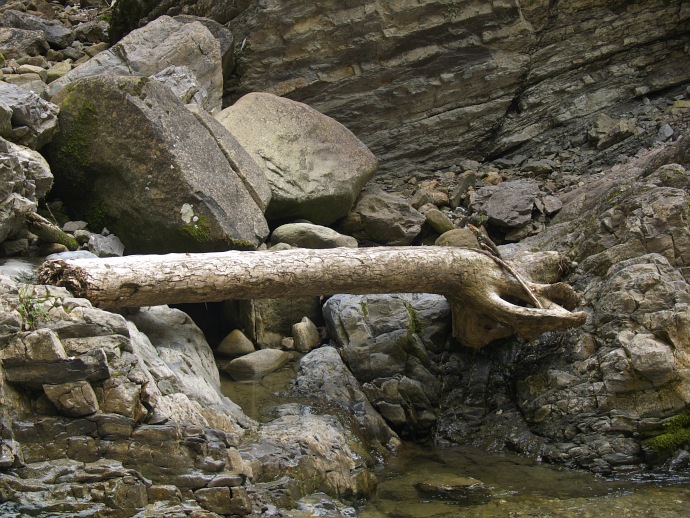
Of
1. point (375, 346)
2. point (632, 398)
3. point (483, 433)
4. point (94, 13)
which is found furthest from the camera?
point (94, 13)

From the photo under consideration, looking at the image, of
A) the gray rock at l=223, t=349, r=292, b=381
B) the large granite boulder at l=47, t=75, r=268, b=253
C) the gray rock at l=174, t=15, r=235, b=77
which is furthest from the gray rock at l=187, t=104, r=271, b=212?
the gray rock at l=174, t=15, r=235, b=77

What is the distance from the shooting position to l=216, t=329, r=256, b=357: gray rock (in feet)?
28.4

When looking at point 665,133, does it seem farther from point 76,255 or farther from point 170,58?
point 76,255

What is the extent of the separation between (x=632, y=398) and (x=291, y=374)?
3.53m

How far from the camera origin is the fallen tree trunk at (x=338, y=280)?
684cm

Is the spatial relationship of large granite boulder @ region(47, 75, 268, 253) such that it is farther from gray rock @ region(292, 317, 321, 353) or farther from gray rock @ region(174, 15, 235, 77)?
gray rock @ region(174, 15, 235, 77)

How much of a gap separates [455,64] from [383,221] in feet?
13.5

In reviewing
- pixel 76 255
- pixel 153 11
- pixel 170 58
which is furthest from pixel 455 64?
pixel 76 255

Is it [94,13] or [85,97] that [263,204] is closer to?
[85,97]

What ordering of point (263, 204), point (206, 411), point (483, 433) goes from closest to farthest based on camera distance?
point (206, 411)
point (483, 433)
point (263, 204)

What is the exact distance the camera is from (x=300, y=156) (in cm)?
1114

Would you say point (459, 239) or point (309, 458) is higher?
point (459, 239)

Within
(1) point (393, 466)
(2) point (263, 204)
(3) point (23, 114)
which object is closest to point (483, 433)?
(1) point (393, 466)

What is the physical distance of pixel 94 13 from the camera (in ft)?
51.5
